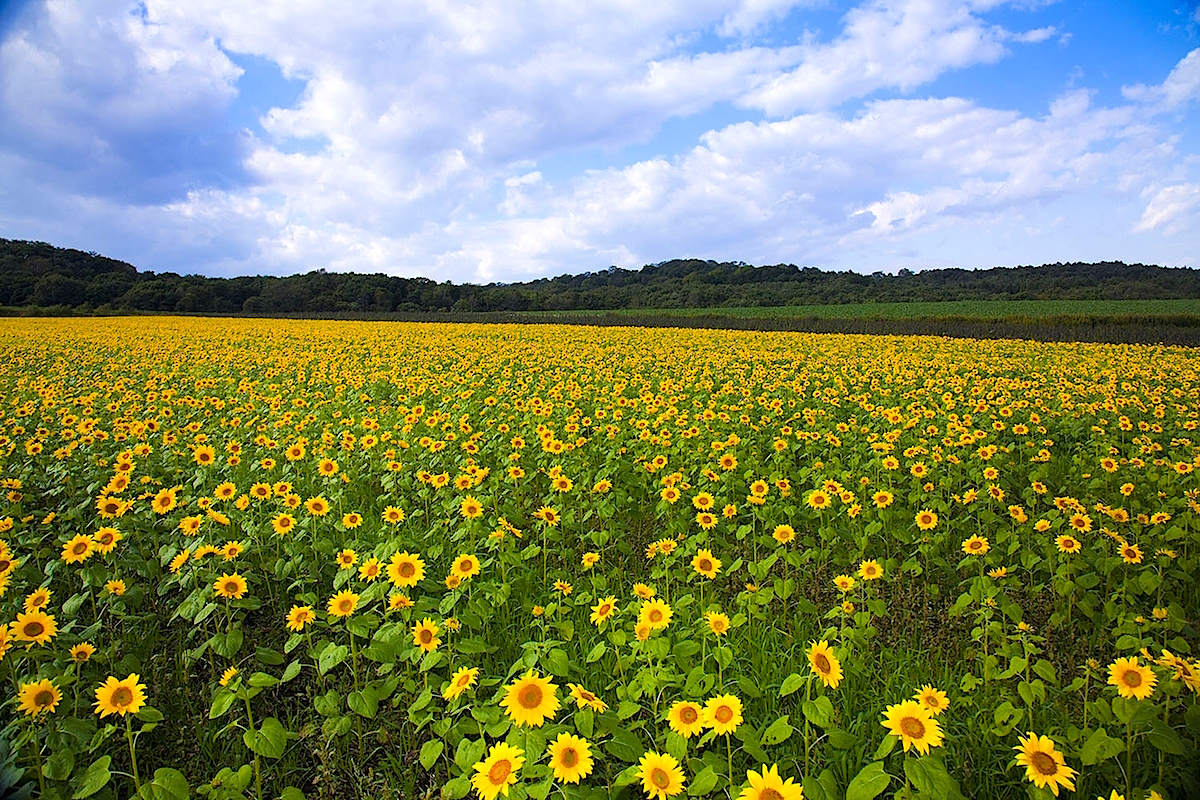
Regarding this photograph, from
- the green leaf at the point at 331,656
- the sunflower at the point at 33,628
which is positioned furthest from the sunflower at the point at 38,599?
the green leaf at the point at 331,656

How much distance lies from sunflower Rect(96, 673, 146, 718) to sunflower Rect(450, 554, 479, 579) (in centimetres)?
129

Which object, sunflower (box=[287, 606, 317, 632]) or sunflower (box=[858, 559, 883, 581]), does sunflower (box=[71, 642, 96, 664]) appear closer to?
sunflower (box=[287, 606, 317, 632])

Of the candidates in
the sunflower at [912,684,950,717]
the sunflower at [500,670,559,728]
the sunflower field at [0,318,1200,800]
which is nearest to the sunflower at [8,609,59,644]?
the sunflower field at [0,318,1200,800]

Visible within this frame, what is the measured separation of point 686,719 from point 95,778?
1.97 meters

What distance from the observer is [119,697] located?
2172 millimetres

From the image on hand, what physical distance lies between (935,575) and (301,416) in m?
7.05

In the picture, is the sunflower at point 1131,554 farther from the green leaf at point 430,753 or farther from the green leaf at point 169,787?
the green leaf at point 169,787

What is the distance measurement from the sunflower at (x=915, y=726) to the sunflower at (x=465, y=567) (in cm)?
192

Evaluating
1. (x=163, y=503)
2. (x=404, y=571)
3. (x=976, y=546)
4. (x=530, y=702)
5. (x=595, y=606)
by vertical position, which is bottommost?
(x=595, y=606)

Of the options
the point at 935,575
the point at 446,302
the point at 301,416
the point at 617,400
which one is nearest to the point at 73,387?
the point at 301,416

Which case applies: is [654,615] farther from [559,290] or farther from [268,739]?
[559,290]

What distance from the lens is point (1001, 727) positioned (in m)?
2.46

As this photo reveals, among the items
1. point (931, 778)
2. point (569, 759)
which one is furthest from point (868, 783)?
point (569, 759)

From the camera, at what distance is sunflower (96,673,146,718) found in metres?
2.12
